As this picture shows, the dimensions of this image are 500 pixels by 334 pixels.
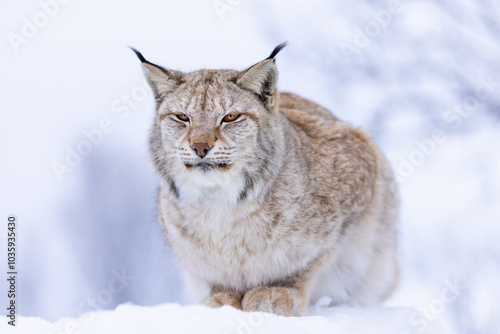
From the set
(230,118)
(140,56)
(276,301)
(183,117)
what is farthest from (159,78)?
(276,301)

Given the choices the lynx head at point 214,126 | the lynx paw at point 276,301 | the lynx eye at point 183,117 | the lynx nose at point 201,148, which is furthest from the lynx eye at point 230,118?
the lynx paw at point 276,301

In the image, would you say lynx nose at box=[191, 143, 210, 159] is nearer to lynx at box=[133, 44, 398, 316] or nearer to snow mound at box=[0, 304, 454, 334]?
lynx at box=[133, 44, 398, 316]

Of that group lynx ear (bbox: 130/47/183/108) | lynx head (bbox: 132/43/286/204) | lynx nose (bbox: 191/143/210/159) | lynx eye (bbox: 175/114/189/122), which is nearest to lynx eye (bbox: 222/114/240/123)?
lynx head (bbox: 132/43/286/204)

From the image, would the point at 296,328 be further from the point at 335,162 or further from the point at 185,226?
the point at 335,162

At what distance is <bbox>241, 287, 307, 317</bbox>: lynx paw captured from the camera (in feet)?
15.8

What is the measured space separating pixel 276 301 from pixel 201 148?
51.8 inches

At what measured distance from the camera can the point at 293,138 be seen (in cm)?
541

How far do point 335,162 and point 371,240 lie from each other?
2.60 ft

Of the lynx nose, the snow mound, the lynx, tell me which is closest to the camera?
the snow mound

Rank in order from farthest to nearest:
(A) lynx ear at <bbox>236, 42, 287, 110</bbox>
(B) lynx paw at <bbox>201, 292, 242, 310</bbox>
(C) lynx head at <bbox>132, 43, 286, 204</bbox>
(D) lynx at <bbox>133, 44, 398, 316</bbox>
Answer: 1. (B) lynx paw at <bbox>201, 292, 242, 310</bbox>
2. (A) lynx ear at <bbox>236, 42, 287, 110</bbox>
3. (D) lynx at <bbox>133, 44, 398, 316</bbox>
4. (C) lynx head at <bbox>132, 43, 286, 204</bbox>

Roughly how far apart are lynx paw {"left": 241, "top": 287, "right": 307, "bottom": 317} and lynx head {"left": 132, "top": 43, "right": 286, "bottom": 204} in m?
0.76

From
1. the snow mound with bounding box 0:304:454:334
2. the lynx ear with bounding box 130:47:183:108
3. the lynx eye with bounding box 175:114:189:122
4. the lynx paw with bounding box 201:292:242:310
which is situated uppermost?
the lynx ear with bounding box 130:47:183:108

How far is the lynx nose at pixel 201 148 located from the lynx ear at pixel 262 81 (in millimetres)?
825

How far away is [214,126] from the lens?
465cm
